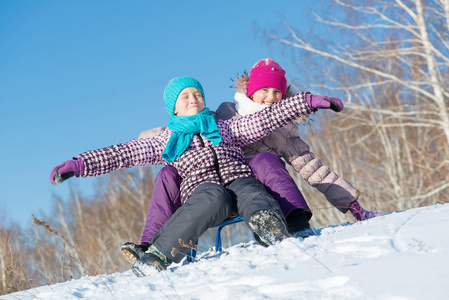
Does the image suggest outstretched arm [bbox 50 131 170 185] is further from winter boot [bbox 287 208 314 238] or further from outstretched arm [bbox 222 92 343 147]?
winter boot [bbox 287 208 314 238]

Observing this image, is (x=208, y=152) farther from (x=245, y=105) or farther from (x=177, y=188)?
(x=245, y=105)

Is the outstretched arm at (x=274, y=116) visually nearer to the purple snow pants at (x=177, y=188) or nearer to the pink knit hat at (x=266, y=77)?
the purple snow pants at (x=177, y=188)

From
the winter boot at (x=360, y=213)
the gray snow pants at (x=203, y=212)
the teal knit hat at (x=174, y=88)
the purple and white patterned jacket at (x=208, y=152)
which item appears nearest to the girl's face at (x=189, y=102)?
the teal knit hat at (x=174, y=88)

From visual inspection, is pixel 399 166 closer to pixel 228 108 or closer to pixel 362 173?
pixel 362 173

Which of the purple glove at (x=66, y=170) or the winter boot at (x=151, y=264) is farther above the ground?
the purple glove at (x=66, y=170)

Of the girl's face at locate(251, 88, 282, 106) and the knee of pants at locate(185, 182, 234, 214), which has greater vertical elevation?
the girl's face at locate(251, 88, 282, 106)

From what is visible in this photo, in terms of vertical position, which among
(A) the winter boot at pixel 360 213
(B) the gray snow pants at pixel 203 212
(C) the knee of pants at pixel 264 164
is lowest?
(A) the winter boot at pixel 360 213

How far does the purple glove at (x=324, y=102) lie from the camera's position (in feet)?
11.1

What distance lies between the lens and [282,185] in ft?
10.8

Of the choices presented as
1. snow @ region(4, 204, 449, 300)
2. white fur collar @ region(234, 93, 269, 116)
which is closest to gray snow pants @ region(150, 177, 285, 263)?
snow @ region(4, 204, 449, 300)

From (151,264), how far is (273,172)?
1.09 metres

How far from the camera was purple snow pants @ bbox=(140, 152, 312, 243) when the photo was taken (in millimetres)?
3244

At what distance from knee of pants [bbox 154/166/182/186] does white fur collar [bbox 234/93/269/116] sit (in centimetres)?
93

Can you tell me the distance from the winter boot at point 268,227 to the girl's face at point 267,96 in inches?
65.4
